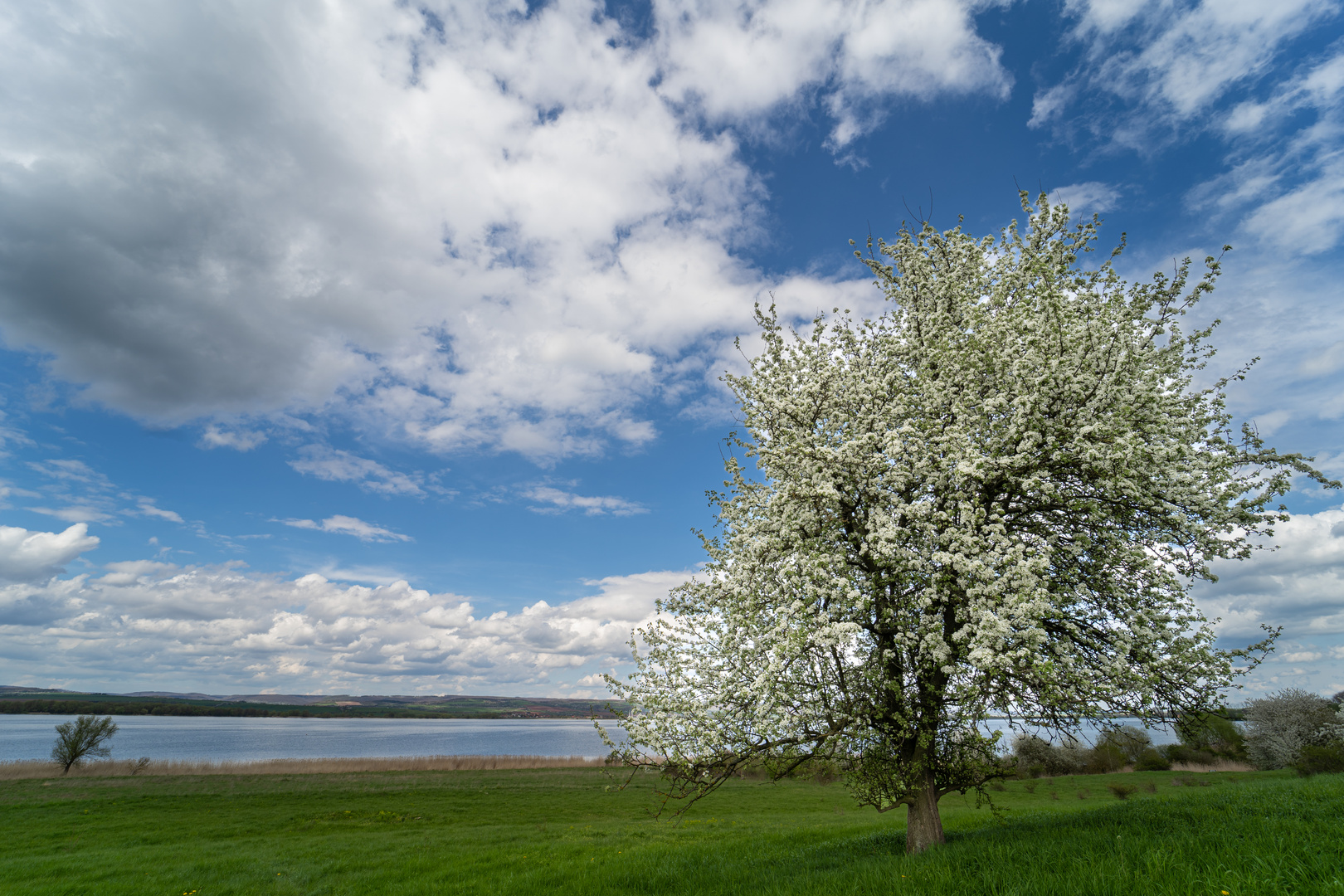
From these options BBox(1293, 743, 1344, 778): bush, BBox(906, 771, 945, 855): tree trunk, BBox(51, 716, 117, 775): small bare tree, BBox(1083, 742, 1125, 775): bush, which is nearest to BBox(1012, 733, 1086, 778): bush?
BBox(1083, 742, 1125, 775): bush

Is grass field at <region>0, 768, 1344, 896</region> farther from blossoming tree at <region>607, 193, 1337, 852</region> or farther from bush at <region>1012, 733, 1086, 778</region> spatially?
bush at <region>1012, 733, 1086, 778</region>

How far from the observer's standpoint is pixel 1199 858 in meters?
7.34

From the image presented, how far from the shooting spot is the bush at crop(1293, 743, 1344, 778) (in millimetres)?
33188

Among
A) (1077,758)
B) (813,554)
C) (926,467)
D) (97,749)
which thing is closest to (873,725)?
(813,554)

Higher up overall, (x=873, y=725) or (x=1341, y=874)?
(x=873, y=725)

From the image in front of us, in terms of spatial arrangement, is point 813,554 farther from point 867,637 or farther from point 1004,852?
point 1004,852

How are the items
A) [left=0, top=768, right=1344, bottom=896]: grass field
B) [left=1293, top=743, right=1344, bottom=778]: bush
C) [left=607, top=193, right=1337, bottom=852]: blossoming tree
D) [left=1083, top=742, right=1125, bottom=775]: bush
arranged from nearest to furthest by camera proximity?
[left=0, top=768, right=1344, bottom=896]: grass field → [left=607, top=193, right=1337, bottom=852]: blossoming tree → [left=1293, top=743, right=1344, bottom=778]: bush → [left=1083, top=742, right=1125, bottom=775]: bush

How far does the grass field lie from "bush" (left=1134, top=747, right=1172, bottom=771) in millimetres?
7876

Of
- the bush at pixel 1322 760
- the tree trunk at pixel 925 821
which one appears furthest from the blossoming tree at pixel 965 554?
the bush at pixel 1322 760

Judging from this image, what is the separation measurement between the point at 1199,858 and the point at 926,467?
6.58 metres

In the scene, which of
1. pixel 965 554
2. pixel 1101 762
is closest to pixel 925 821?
pixel 965 554

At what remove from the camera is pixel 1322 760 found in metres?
34.1

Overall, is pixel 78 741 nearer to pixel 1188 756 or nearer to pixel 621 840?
pixel 621 840

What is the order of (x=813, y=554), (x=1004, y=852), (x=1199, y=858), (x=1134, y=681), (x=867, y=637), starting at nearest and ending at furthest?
(x=1199, y=858) < (x=1004, y=852) < (x=1134, y=681) < (x=813, y=554) < (x=867, y=637)
